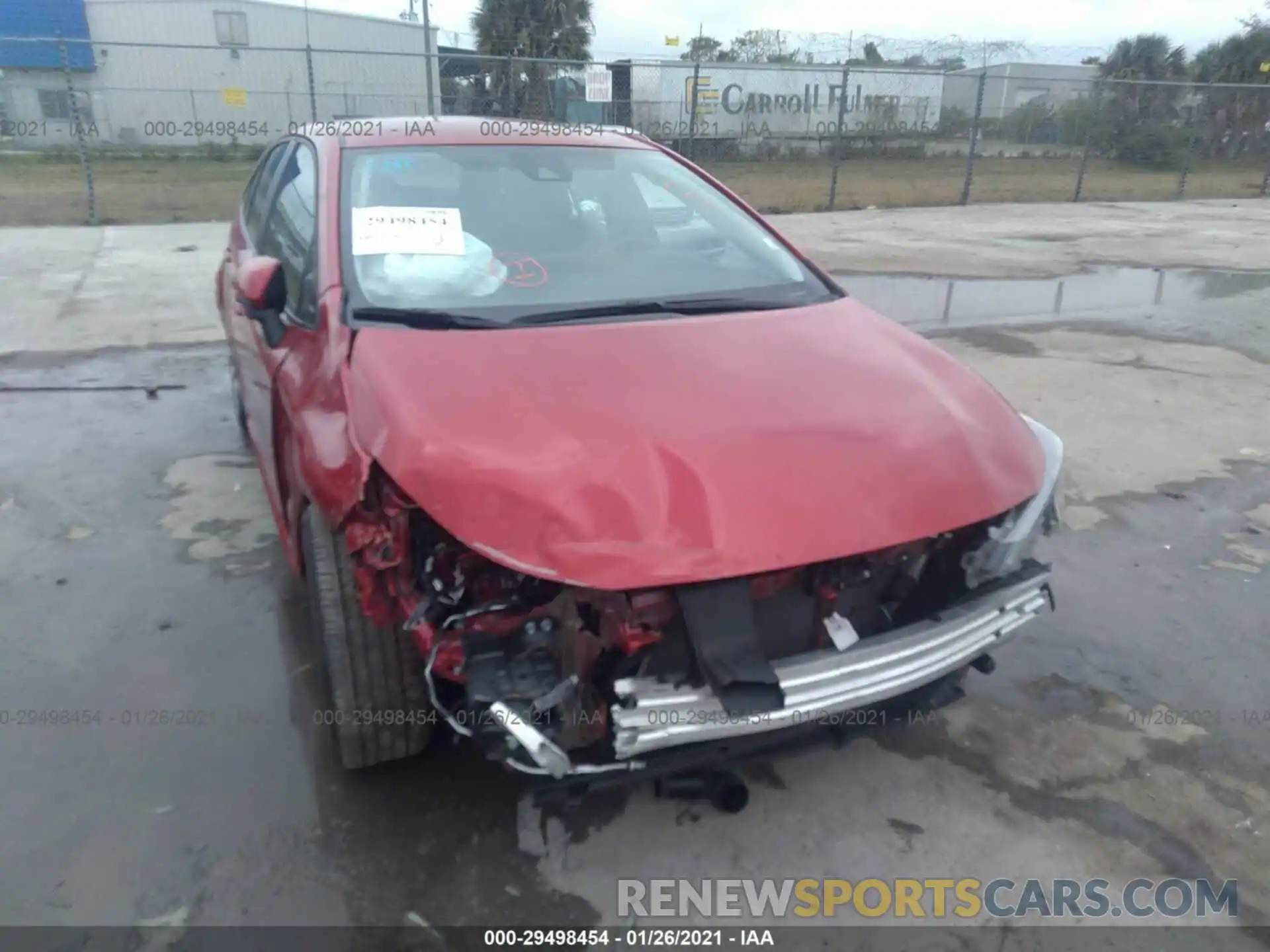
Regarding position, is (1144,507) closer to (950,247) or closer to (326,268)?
(326,268)

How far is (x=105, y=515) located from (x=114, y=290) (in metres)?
5.07

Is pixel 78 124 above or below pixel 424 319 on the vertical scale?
above

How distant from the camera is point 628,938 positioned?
87.8 inches

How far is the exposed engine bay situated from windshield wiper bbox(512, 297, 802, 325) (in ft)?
2.67

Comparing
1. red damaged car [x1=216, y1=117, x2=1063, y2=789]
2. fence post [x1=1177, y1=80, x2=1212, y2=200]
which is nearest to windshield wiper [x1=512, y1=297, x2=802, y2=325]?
red damaged car [x1=216, y1=117, x2=1063, y2=789]

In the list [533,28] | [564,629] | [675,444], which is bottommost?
[564,629]

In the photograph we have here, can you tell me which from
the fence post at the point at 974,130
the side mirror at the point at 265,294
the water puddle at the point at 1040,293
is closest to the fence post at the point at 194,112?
the fence post at the point at 974,130

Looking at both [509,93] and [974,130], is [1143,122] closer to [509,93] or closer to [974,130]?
[974,130]

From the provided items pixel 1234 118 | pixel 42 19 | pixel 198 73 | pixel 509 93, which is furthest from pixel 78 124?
pixel 42 19

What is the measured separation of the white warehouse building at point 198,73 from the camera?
1856 cm

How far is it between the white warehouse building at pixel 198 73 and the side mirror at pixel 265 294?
10.2 metres

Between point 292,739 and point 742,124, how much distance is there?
21.4 metres

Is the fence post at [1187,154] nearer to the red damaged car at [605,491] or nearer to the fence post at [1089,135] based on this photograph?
the fence post at [1089,135]

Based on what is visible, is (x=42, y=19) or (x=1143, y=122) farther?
(x=42, y=19)
